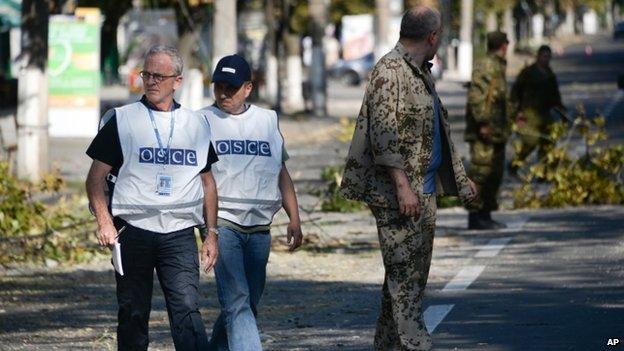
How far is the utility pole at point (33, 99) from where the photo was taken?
879 inches

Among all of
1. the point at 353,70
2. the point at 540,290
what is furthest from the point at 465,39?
the point at 540,290

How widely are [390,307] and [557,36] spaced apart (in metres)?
136

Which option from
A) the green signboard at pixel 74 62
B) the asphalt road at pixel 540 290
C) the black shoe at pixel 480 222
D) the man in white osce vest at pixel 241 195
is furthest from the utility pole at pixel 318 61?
the man in white osce vest at pixel 241 195

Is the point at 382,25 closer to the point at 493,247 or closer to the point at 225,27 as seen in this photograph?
the point at 225,27

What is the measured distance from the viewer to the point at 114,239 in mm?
7266

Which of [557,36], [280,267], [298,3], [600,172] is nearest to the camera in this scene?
[280,267]

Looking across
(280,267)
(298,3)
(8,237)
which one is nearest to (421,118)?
(280,267)

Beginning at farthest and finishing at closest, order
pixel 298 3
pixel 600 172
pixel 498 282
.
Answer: pixel 298 3, pixel 600 172, pixel 498 282

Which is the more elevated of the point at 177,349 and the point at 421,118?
the point at 421,118

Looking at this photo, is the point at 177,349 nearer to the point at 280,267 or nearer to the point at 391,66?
the point at 391,66

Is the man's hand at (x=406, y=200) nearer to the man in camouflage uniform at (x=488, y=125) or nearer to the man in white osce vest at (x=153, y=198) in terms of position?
the man in white osce vest at (x=153, y=198)

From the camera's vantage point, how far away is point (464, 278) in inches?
488

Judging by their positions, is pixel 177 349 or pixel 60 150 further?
pixel 60 150

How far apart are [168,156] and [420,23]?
1402mm
